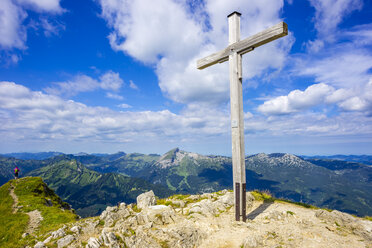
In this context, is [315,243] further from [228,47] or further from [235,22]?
[235,22]

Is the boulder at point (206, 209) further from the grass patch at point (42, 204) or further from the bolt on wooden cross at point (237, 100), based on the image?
the grass patch at point (42, 204)

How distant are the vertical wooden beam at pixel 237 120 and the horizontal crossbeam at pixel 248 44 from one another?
32cm

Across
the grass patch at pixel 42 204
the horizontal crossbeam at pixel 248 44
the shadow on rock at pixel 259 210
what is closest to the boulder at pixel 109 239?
the shadow on rock at pixel 259 210

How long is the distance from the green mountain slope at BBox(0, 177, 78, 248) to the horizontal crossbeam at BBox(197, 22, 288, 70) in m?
16.4

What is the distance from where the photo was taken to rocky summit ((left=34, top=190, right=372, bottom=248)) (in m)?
8.66

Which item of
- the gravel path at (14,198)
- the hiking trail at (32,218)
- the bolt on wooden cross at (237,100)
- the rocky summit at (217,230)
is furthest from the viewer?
the gravel path at (14,198)

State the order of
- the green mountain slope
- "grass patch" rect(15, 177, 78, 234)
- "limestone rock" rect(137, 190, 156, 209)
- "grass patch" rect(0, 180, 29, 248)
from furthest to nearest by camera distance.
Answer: "grass patch" rect(15, 177, 78, 234), the green mountain slope, "grass patch" rect(0, 180, 29, 248), "limestone rock" rect(137, 190, 156, 209)

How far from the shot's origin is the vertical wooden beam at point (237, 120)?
10766mm

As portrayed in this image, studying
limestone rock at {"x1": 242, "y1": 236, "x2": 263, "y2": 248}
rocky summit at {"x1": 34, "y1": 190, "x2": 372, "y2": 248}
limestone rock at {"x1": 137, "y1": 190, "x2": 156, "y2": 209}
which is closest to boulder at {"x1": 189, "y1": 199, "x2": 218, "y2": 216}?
rocky summit at {"x1": 34, "y1": 190, "x2": 372, "y2": 248}

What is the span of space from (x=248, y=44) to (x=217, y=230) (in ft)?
35.5

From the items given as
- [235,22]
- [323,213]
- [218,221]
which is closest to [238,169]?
[218,221]

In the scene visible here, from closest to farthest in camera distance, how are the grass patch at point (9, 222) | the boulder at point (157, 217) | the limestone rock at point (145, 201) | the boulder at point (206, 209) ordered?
the boulder at point (157, 217), the boulder at point (206, 209), the limestone rock at point (145, 201), the grass patch at point (9, 222)

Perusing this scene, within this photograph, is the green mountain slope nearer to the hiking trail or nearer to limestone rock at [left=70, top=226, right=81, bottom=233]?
the hiking trail

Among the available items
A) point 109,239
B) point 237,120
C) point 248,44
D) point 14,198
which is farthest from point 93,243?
point 14,198
